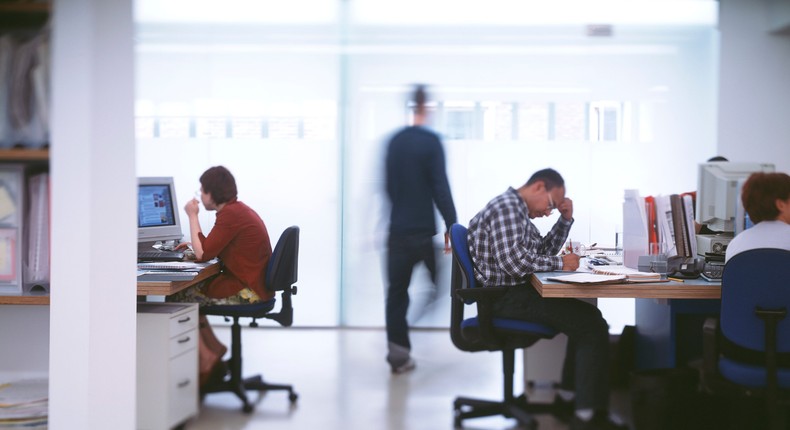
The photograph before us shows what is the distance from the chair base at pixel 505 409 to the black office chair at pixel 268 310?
38.4 inches

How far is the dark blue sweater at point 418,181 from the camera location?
501 cm

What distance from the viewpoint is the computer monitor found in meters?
4.55

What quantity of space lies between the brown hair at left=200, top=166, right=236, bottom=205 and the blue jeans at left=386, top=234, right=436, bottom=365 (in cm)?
121

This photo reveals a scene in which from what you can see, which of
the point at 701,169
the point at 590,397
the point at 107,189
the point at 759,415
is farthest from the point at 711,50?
the point at 107,189

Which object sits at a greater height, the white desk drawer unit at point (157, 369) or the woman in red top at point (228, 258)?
the woman in red top at point (228, 258)

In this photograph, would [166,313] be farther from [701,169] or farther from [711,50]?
[711,50]

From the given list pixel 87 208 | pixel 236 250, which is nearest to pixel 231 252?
pixel 236 250

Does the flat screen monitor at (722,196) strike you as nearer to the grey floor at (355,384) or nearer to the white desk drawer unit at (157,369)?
the grey floor at (355,384)

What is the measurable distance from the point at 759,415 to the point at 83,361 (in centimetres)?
310

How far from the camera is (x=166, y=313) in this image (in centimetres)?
359

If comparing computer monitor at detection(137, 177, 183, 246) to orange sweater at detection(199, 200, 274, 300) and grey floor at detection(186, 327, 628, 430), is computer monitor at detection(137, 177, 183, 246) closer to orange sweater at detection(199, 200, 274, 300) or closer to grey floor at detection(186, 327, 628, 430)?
orange sweater at detection(199, 200, 274, 300)

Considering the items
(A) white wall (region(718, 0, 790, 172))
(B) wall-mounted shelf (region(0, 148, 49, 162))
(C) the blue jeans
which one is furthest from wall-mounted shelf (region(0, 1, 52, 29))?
(A) white wall (region(718, 0, 790, 172))

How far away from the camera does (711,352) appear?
3.12 m

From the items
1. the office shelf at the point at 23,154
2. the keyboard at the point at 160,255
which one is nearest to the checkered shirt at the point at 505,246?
the keyboard at the point at 160,255
